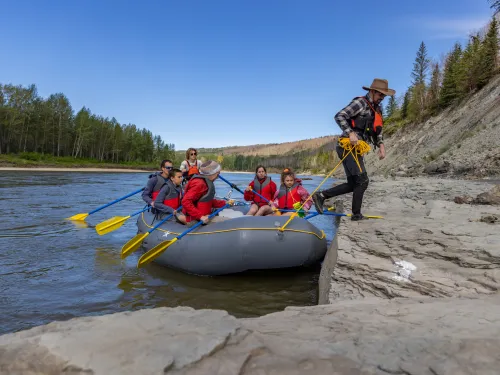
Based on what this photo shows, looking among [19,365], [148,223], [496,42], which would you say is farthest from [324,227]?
[496,42]

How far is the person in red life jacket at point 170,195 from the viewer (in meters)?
7.21

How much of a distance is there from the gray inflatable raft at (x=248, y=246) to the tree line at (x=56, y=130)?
5881 cm

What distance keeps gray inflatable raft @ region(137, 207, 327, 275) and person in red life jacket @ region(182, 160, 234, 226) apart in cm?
29

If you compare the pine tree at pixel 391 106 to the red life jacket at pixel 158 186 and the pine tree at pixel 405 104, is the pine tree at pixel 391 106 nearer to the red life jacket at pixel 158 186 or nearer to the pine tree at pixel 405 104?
the pine tree at pixel 405 104

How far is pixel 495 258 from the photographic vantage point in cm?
331

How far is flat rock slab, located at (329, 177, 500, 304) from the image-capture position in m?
3.25

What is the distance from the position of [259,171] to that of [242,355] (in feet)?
24.2

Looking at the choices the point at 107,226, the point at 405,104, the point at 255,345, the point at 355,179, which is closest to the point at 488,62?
the point at 405,104

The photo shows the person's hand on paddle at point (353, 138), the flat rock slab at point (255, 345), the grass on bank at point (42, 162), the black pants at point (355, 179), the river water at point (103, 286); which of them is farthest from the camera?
the grass on bank at point (42, 162)

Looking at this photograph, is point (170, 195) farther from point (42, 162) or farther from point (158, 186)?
point (42, 162)

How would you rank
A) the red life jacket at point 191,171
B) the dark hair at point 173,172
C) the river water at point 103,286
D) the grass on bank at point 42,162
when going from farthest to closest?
the grass on bank at point 42,162 → the dark hair at point 173,172 → the red life jacket at point 191,171 → the river water at point 103,286

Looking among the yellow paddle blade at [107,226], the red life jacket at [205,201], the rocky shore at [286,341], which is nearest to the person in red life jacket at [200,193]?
the red life jacket at [205,201]

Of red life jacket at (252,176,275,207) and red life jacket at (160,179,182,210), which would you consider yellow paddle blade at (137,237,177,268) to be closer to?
red life jacket at (160,179,182,210)

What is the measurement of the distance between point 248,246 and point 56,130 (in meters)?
69.8
